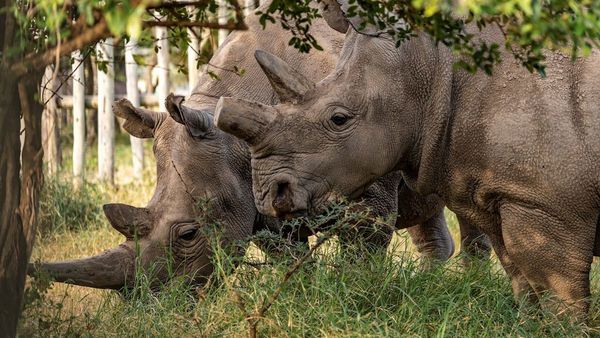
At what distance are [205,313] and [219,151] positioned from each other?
1189 millimetres

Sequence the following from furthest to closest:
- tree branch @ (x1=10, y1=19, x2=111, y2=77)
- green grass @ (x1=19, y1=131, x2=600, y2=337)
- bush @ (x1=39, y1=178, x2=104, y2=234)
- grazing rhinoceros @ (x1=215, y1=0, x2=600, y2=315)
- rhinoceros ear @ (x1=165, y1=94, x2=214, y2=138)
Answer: bush @ (x1=39, y1=178, x2=104, y2=234) → rhinoceros ear @ (x1=165, y1=94, x2=214, y2=138) → green grass @ (x1=19, y1=131, x2=600, y2=337) → grazing rhinoceros @ (x1=215, y1=0, x2=600, y2=315) → tree branch @ (x1=10, y1=19, x2=111, y2=77)

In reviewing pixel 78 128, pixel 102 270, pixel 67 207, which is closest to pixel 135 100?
pixel 78 128

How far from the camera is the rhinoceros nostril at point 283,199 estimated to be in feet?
18.4

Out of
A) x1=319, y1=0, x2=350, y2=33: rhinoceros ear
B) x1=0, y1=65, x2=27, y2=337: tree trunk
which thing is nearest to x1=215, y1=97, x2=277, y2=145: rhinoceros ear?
x1=319, y1=0, x2=350, y2=33: rhinoceros ear

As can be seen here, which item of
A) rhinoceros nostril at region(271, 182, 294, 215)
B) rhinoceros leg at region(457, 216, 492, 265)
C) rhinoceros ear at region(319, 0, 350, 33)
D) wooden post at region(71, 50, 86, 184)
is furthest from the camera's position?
wooden post at region(71, 50, 86, 184)

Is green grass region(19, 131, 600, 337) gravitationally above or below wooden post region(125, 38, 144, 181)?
above

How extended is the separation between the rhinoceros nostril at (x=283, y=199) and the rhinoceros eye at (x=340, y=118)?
1.20ft

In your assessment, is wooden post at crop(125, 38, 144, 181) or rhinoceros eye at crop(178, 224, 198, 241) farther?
wooden post at crop(125, 38, 144, 181)

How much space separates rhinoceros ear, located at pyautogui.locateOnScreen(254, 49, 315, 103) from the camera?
561cm

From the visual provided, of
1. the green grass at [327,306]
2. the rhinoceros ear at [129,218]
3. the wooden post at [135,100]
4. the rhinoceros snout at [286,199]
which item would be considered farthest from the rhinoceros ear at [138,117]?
the wooden post at [135,100]

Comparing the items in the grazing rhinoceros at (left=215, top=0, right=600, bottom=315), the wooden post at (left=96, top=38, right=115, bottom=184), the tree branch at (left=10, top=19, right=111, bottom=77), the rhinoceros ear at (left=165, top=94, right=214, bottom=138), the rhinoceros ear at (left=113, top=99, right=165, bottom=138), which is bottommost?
the wooden post at (left=96, top=38, right=115, bottom=184)

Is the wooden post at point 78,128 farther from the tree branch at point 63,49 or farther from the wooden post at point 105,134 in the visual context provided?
the tree branch at point 63,49

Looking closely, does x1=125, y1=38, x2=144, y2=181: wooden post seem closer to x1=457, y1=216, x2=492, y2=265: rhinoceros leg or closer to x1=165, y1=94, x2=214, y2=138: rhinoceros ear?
x1=457, y1=216, x2=492, y2=265: rhinoceros leg

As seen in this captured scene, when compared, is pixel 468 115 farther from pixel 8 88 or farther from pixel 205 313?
pixel 8 88
